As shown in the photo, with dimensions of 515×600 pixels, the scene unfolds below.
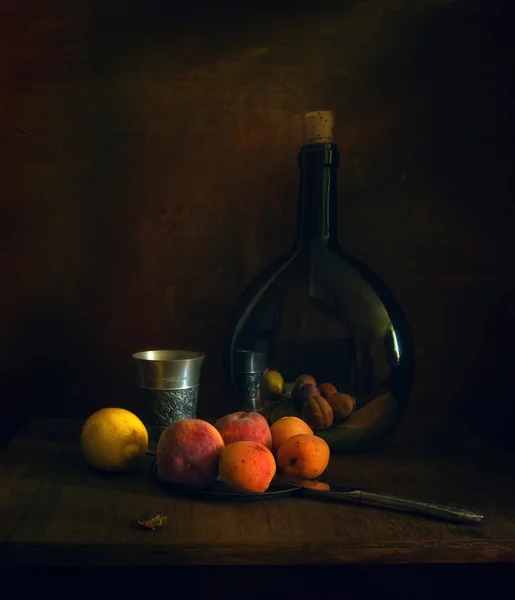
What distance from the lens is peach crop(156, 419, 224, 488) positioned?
2.96 ft

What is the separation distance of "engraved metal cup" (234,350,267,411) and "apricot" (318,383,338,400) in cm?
9

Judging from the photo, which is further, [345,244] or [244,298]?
[345,244]

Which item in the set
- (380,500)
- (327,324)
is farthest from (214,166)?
(380,500)

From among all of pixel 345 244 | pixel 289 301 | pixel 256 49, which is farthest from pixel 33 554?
pixel 256 49

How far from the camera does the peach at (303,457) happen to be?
93 cm

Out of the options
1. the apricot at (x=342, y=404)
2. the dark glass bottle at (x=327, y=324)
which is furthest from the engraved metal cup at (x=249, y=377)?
the apricot at (x=342, y=404)

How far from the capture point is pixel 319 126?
3.65ft

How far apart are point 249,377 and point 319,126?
1.24 feet

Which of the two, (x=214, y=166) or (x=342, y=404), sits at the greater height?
(x=214, y=166)

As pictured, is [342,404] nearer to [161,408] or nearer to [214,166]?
[161,408]

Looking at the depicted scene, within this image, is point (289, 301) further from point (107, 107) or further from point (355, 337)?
point (107, 107)

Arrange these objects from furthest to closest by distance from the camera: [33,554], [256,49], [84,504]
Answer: [256,49], [84,504], [33,554]

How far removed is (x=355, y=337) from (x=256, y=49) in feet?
1.87

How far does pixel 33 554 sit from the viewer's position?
2.45 ft
